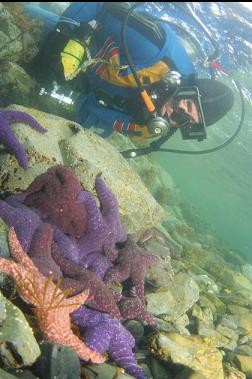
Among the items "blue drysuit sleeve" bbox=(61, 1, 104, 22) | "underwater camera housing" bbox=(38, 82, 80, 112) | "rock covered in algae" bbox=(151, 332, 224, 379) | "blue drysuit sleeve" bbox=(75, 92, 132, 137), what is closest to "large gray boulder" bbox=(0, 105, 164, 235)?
"blue drysuit sleeve" bbox=(75, 92, 132, 137)

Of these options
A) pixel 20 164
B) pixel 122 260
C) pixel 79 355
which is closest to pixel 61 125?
pixel 20 164

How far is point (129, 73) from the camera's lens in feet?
23.6

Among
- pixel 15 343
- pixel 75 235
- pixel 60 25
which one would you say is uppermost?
pixel 60 25

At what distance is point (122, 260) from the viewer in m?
4.86

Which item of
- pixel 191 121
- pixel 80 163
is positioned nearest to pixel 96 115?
pixel 191 121

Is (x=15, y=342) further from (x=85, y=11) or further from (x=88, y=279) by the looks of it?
(x=85, y=11)

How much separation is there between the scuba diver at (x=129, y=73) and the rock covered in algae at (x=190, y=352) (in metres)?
3.78

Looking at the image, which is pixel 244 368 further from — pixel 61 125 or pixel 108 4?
pixel 108 4

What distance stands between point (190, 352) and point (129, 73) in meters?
5.29

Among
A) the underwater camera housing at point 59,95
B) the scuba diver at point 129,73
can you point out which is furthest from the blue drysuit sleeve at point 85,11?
the underwater camera housing at point 59,95

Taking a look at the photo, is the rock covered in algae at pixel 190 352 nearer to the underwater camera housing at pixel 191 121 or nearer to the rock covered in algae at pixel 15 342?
the rock covered in algae at pixel 15 342

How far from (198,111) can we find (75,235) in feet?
12.4

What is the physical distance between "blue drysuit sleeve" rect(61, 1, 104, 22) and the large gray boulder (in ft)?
8.77

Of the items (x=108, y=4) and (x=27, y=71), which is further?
(x=27, y=71)
